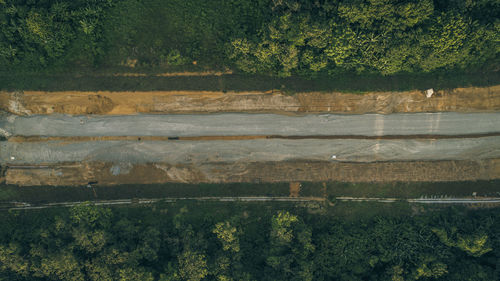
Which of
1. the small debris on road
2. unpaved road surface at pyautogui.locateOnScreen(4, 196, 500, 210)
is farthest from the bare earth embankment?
unpaved road surface at pyautogui.locateOnScreen(4, 196, 500, 210)

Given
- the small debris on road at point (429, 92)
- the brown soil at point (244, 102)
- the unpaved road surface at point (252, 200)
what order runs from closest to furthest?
1. the small debris on road at point (429, 92)
2. the brown soil at point (244, 102)
3. the unpaved road surface at point (252, 200)

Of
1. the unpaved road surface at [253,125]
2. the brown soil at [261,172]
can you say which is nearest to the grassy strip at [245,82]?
the unpaved road surface at [253,125]

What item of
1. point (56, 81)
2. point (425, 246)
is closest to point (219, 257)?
point (425, 246)

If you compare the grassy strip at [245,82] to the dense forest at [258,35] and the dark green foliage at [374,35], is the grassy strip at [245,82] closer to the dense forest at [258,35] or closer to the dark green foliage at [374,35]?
the dense forest at [258,35]

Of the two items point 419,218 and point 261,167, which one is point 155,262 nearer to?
point 261,167

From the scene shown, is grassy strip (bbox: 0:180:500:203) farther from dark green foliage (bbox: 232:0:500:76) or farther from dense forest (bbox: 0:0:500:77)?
dark green foliage (bbox: 232:0:500:76)

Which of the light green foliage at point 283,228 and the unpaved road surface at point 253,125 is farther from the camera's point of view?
the unpaved road surface at point 253,125
